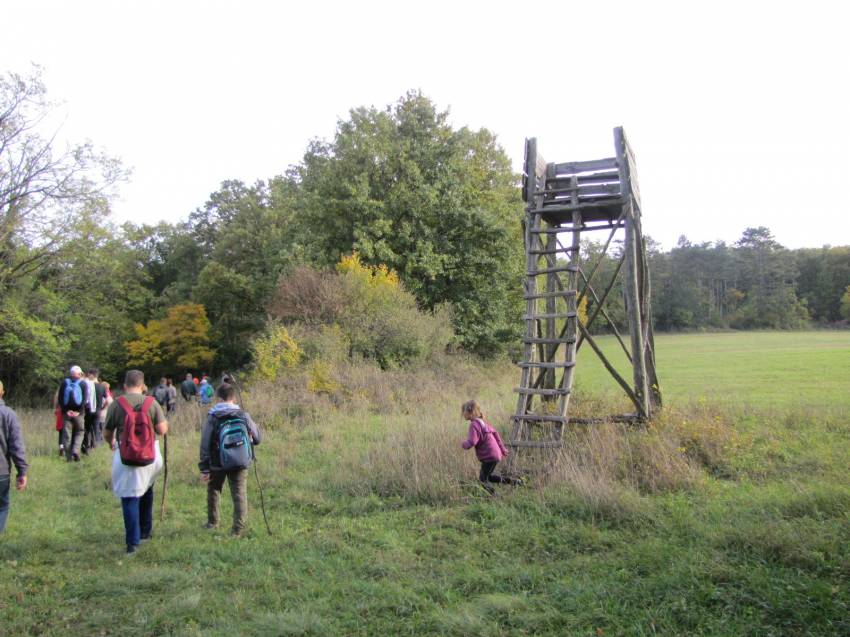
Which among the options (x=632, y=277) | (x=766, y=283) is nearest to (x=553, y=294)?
(x=632, y=277)

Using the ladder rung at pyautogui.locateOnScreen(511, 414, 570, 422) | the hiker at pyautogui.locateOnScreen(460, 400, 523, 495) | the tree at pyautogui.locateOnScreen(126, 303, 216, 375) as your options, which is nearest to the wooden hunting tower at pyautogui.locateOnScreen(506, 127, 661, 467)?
the ladder rung at pyautogui.locateOnScreen(511, 414, 570, 422)

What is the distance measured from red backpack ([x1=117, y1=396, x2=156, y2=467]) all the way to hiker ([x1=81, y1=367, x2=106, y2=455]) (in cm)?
611

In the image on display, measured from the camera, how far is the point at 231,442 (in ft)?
19.2

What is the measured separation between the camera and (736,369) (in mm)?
25891

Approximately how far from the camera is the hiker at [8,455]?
513 cm

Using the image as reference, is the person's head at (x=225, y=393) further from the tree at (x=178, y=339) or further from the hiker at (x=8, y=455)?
the tree at (x=178, y=339)

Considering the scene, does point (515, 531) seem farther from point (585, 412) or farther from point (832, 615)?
point (585, 412)

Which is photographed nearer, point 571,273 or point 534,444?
point 534,444

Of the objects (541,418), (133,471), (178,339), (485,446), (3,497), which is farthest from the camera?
(178,339)

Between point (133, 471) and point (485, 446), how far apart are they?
12.8ft

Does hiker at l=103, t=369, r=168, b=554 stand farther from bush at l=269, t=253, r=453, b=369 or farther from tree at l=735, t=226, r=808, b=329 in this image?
tree at l=735, t=226, r=808, b=329

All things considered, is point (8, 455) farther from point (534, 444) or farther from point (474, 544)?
point (534, 444)

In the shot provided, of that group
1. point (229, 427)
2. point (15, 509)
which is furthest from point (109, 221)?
point (229, 427)

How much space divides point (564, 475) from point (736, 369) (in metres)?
23.9
